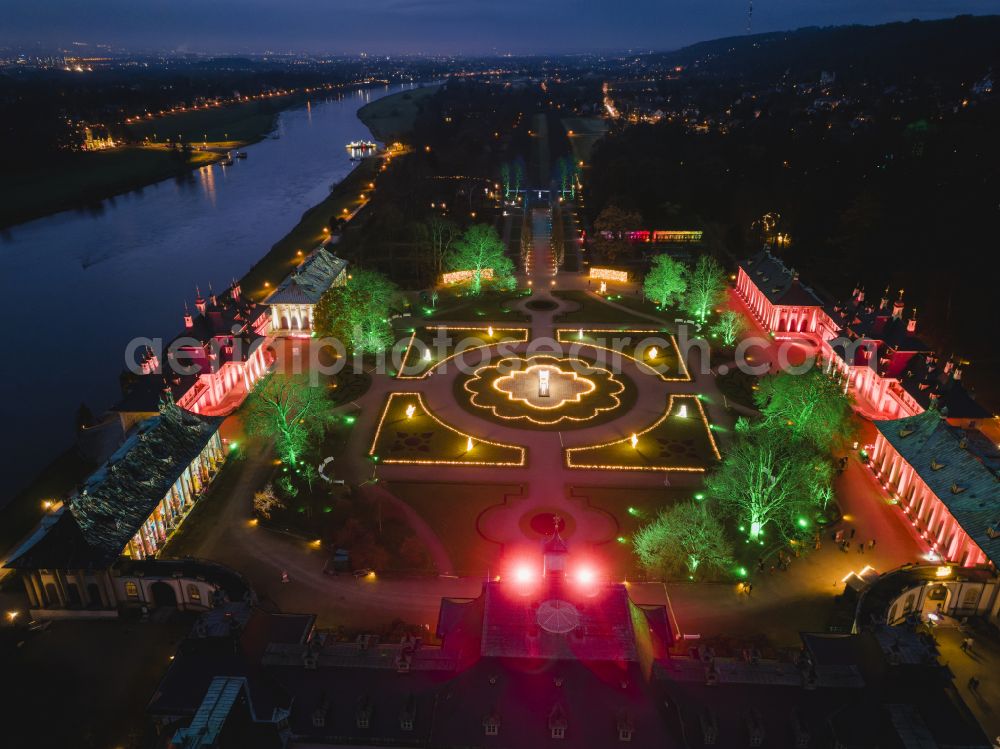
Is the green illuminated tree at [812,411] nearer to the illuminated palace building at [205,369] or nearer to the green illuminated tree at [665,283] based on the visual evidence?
the green illuminated tree at [665,283]

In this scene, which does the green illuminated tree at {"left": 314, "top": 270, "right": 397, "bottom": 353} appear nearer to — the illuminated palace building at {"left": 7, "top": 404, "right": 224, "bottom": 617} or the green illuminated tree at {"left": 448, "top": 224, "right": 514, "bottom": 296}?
the green illuminated tree at {"left": 448, "top": 224, "right": 514, "bottom": 296}

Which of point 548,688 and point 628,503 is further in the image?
point 628,503

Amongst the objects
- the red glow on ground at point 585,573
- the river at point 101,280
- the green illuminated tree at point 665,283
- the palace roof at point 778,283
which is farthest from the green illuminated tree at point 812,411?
the river at point 101,280

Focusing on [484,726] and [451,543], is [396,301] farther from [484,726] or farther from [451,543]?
[484,726]

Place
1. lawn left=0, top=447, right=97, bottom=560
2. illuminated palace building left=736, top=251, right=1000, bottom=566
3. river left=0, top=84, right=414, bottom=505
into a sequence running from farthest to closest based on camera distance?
river left=0, top=84, right=414, bottom=505, lawn left=0, top=447, right=97, bottom=560, illuminated palace building left=736, top=251, right=1000, bottom=566

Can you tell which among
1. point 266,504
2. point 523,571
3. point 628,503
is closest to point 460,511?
point 523,571

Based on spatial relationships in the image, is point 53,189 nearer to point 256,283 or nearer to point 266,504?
point 256,283

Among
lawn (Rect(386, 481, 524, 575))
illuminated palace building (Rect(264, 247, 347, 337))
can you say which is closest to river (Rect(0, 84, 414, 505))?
illuminated palace building (Rect(264, 247, 347, 337))
